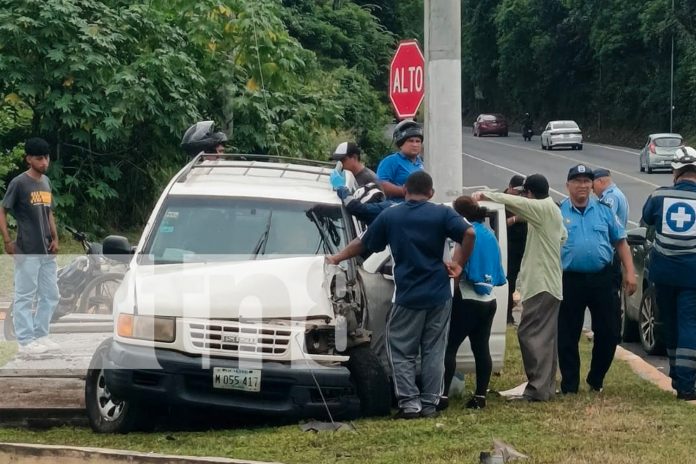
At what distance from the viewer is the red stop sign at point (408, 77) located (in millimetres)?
12484

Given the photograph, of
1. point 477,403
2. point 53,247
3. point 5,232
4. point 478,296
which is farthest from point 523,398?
point 5,232

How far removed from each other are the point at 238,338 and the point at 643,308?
5877 mm

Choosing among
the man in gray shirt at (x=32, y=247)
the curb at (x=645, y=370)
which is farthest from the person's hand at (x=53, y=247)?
the curb at (x=645, y=370)

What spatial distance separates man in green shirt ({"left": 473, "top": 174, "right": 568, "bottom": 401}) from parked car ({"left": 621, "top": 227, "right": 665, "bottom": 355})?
8.71 ft

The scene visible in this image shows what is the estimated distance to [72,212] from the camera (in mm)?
18250

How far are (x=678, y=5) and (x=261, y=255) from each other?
52.5 m

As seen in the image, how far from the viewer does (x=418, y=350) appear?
846 centimetres

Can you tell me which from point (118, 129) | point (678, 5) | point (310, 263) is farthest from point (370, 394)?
point (678, 5)

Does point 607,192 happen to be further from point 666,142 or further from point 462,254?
point 666,142

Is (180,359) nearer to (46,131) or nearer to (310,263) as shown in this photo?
(310,263)

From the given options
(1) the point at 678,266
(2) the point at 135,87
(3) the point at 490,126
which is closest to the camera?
(1) the point at 678,266

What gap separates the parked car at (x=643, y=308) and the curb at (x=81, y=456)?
6012 mm

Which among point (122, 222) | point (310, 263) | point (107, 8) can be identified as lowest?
point (122, 222)

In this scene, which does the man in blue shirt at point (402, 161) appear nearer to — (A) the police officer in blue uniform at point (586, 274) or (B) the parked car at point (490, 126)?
(A) the police officer in blue uniform at point (586, 274)
